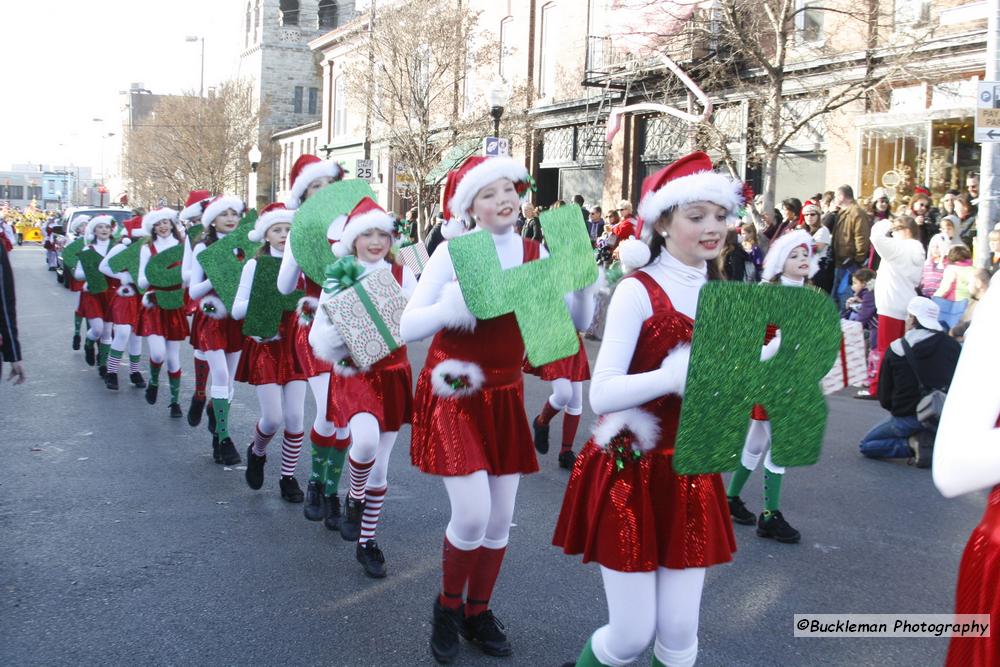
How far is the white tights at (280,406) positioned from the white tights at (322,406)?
425 millimetres

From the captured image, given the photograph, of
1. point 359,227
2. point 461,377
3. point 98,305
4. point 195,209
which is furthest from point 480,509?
point 98,305

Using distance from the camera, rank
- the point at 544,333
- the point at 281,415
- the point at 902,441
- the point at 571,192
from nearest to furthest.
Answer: the point at 544,333 < the point at 281,415 < the point at 902,441 < the point at 571,192

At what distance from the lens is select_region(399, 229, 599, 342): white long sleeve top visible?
3.76 metres

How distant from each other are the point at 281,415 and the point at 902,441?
489cm

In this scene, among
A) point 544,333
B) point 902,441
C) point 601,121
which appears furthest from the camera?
point 601,121

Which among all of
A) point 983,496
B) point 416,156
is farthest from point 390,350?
point 416,156

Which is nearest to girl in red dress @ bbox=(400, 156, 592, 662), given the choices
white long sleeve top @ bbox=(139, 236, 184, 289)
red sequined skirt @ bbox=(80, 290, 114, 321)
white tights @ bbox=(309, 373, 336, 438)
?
white tights @ bbox=(309, 373, 336, 438)

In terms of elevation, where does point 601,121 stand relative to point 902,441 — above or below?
above

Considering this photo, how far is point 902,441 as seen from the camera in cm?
795

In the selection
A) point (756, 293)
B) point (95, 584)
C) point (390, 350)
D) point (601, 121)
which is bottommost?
point (95, 584)

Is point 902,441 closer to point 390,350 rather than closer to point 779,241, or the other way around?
point 779,241

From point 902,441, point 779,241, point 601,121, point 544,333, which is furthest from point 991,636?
point 601,121

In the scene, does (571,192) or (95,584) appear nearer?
(95,584)

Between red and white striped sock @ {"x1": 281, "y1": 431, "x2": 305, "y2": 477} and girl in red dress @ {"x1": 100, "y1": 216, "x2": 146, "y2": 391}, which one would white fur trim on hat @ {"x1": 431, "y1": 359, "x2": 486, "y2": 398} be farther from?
girl in red dress @ {"x1": 100, "y1": 216, "x2": 146, "y2": 391}
